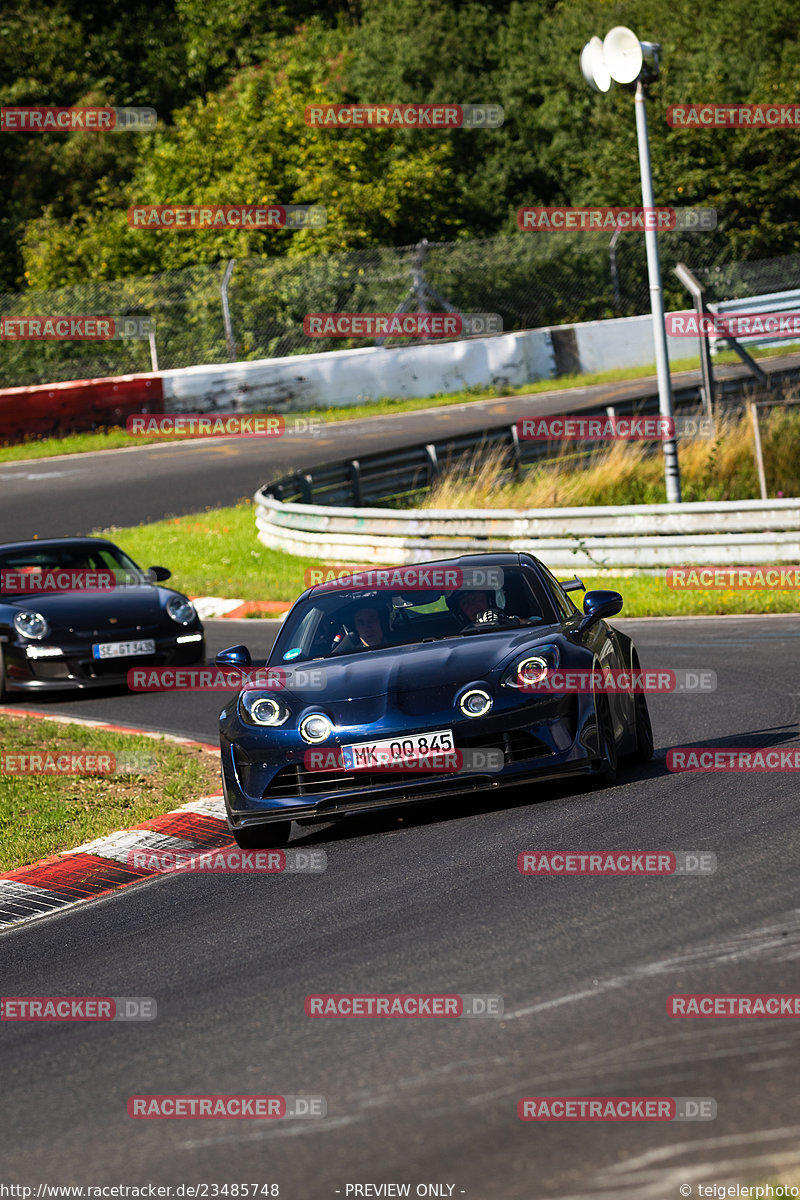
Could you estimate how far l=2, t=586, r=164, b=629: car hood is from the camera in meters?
13.5

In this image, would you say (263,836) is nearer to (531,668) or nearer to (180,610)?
(531,668)

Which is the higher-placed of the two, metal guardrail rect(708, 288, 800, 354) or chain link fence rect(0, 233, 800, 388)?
chain link fence rect(0, 233, 800, 388)

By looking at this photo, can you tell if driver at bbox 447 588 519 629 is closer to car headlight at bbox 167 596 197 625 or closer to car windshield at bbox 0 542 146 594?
car headlight at bbox 167 596 197 625

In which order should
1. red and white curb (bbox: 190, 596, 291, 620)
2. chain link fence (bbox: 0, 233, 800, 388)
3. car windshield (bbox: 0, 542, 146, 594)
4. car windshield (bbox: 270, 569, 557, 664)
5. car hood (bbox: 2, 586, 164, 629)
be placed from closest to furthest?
car windshield (bbox: 270, 569, 557, 664) < car hood (bbox: 2, 586, 164, 629) < car windshield (bbox: 0, 542, 146, 594) < red and white curb (bbox: 190, 596, 291, 620) < chain link fence (bbox: 0, 233, 800, 388)

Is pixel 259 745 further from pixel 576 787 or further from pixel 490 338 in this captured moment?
pixel 490 338

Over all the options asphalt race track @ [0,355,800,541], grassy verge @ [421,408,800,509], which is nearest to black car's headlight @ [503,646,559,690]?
grassy verge @ [421,408,800,509]

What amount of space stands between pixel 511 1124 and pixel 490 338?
3103 centimetres

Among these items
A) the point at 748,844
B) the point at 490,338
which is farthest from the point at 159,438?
the point at 748,844

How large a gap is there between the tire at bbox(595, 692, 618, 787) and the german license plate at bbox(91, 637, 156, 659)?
6721 mm

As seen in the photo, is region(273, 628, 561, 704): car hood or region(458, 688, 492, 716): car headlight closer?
region(458, 688, 492, 716): car headlight

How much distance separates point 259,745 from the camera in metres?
7.29


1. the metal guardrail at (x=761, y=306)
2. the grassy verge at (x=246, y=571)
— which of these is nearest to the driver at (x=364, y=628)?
the grassy verge at (x=246, y=571)

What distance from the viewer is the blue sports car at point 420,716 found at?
7.03m

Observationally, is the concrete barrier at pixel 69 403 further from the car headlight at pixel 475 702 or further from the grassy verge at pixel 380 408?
the car headlight at pixel 475 702
